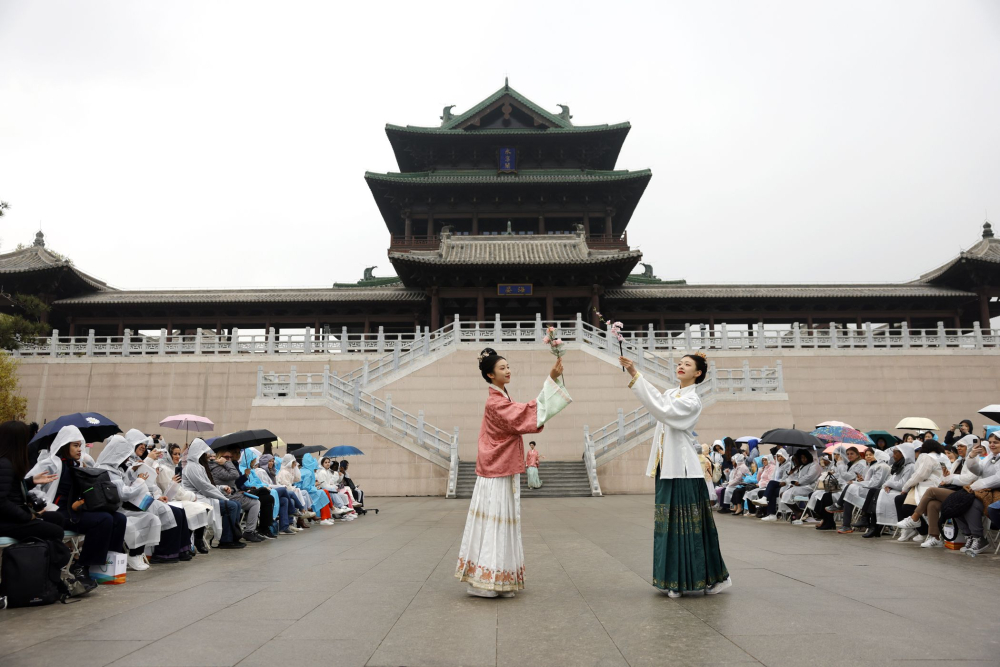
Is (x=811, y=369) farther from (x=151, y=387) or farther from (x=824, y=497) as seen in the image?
(x=151, y=387)

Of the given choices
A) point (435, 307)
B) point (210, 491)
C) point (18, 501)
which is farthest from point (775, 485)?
point (435, 307)

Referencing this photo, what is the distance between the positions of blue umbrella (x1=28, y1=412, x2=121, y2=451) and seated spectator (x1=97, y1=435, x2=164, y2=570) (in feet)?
1.86

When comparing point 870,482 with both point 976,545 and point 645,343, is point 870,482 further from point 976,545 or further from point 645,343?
point 645,343

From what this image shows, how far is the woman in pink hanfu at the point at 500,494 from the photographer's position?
4918mm

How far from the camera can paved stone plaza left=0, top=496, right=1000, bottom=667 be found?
3471mm

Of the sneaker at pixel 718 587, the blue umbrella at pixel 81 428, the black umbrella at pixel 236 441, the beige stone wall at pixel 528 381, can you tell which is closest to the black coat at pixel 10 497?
the blue umbrella at pixel 81 428

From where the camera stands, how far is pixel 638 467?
18.0 meters

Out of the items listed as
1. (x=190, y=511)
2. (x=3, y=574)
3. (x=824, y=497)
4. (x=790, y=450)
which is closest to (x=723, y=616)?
(x=3, y=574)

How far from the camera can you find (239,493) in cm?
889

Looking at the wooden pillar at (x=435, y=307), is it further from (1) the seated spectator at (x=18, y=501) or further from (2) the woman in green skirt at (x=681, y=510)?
(2) the woman in green skirt at (x=681, y=510)

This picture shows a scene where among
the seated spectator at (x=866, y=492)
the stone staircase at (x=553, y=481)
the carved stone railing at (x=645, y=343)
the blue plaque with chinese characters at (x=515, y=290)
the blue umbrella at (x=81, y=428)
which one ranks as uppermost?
the blue plaque with chinese characters at (x=515, y=290)

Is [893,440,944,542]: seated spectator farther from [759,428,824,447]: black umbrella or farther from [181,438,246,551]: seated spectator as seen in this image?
[181,438,246,551]: seated spectator

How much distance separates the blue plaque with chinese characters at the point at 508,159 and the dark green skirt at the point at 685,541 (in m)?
26.9

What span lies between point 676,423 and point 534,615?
1.72 metres
